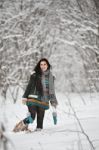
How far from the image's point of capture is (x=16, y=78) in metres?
12.9

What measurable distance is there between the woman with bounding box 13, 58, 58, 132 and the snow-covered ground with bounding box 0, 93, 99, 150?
18 cm

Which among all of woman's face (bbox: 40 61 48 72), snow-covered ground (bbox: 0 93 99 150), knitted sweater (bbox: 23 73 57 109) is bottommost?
snow-covered ground (bbox: 0 93 99 150)

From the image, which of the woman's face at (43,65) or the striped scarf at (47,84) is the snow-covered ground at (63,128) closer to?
the striped scarf at (47,84)

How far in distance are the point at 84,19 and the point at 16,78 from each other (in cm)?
306

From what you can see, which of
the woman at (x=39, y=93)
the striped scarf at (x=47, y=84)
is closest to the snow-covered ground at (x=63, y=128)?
the woman at (x=39, y=93)

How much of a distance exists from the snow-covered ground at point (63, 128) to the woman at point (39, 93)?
179 mm

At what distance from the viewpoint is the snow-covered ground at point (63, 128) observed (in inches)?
113

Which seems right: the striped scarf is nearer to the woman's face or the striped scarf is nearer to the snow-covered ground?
the woman's face

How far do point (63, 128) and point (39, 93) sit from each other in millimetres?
984

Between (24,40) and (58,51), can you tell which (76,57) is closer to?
(58,51)

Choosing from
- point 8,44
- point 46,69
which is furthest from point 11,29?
point 46,69

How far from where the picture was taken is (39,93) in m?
5.82

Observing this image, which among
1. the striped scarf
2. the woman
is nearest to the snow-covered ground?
the woman

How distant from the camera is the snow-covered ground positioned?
2877 mm
